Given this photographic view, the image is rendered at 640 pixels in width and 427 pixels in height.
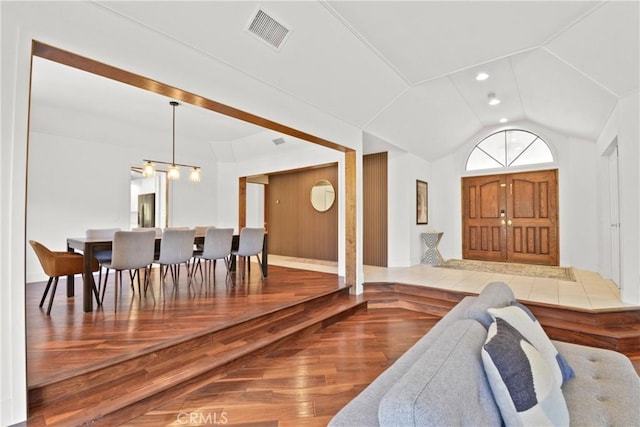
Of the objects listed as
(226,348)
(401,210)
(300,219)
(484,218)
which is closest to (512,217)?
(484,218)

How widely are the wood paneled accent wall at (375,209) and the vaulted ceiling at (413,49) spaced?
1819 mm

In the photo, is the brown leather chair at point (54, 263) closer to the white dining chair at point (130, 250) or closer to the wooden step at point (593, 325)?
the white dining chair at point (130, 250)

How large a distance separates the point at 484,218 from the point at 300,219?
163 inches

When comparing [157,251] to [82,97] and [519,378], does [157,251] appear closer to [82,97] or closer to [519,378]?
[82,97]

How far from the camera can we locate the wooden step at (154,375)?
182 cm

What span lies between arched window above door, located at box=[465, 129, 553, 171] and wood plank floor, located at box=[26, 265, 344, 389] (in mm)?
4472

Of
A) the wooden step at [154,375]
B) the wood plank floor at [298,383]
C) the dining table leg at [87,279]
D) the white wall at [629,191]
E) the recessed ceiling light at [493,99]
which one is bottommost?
the wood plank floor at [298,383]

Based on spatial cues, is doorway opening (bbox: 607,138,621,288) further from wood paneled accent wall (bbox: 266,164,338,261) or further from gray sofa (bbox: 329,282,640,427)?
wood paneled accent wall (bbox: 266,164,338,261)

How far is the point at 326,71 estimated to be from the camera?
3.25 meters

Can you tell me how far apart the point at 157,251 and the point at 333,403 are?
9.99 feet

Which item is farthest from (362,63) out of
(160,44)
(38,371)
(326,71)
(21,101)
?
(38,371)

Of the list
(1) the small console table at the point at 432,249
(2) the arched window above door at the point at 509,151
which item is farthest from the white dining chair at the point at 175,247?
(2) the arched window above door at the point at 509,151

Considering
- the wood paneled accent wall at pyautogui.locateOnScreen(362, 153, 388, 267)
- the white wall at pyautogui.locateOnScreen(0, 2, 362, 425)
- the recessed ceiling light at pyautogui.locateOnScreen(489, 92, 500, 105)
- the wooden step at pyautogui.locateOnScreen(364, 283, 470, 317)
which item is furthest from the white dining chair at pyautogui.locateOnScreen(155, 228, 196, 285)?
the recessed ceiling light at pyautogui.locateOnScreen(489, 92, 500, 105)

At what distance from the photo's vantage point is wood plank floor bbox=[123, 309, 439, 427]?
1936mm
